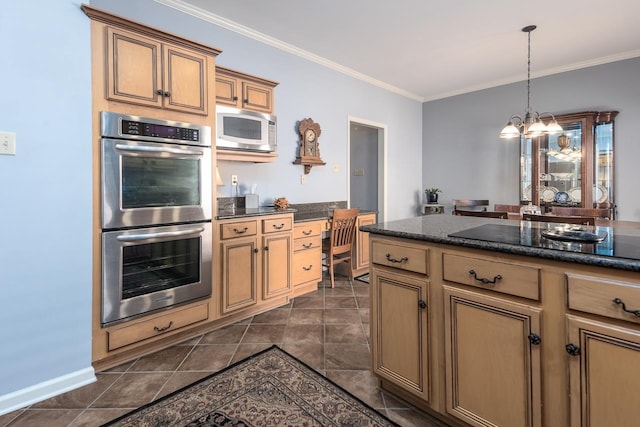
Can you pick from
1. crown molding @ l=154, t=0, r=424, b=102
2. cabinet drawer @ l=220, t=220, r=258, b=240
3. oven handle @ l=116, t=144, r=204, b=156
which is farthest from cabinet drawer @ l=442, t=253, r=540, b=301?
crown molding @ l=154, t=0, r=424, b=102

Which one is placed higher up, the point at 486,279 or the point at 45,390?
the point at 486,279

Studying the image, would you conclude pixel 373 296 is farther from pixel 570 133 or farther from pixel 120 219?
pixel 570 133

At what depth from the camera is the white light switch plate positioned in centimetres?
156

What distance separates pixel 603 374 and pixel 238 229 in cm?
226

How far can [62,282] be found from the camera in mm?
1753

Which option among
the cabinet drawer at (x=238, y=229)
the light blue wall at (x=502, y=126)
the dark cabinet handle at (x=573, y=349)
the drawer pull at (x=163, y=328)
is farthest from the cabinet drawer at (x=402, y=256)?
the light blue wall at (x=502, y=126)

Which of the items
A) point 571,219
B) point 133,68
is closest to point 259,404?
point 133,68

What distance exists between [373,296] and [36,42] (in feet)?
7.33

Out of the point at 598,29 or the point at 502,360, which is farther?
the point at 598,29

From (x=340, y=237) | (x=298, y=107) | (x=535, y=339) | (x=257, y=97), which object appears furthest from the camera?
(x=298, y=107)

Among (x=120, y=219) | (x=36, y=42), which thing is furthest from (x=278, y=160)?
(x=36, y=42)

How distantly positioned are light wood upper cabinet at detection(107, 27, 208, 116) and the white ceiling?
869 mm

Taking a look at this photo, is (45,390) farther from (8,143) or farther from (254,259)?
(254,259)

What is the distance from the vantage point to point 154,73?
6.86ft
